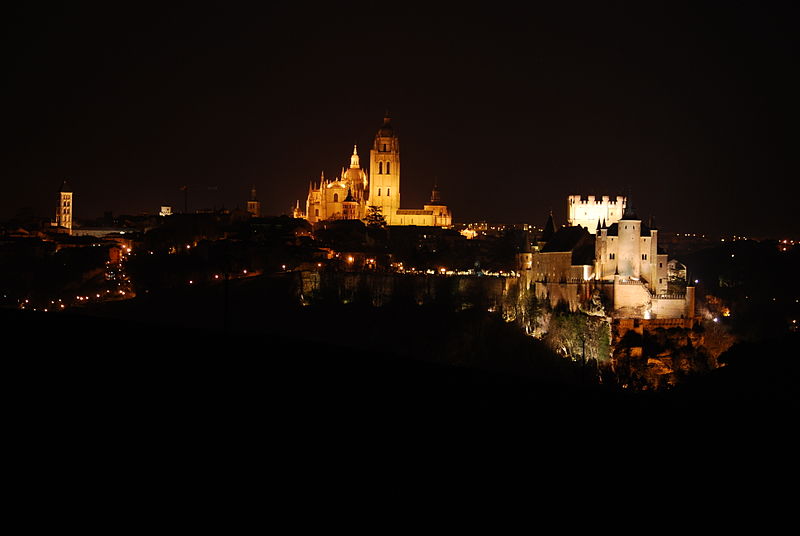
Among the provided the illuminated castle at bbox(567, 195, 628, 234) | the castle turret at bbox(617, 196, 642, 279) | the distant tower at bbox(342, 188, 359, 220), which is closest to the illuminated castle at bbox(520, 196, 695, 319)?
the castle turret at bbox(617, 196, 642, 279)

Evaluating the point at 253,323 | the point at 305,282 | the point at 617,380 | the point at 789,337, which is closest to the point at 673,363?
the point at 617,380

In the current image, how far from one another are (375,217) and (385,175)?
14.6 meters

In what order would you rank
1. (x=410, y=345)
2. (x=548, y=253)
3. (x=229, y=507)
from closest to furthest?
1. (x=229, y=507)
2. (x=410, y=345)
3. (x=548, y=253)

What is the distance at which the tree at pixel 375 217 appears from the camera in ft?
385

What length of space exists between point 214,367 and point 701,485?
4.59 m

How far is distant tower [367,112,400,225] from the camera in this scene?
5153 inches

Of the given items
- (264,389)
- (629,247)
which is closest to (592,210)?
(629,247)

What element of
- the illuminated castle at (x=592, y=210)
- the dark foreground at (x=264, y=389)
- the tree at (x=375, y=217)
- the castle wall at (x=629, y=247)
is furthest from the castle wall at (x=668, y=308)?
the tree at (x=375, y=217)

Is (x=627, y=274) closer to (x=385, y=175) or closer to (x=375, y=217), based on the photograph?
(x=375, y=217)

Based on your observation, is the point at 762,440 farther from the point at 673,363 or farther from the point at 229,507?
the point at 673,363

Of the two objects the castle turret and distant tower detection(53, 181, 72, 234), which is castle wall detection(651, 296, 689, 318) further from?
distant tower detection(53, 181, 72, 234)

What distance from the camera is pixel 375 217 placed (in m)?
120

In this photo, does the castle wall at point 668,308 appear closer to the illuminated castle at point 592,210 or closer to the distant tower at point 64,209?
the illuminated castle at point 592,210

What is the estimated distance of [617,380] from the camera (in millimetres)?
54281
